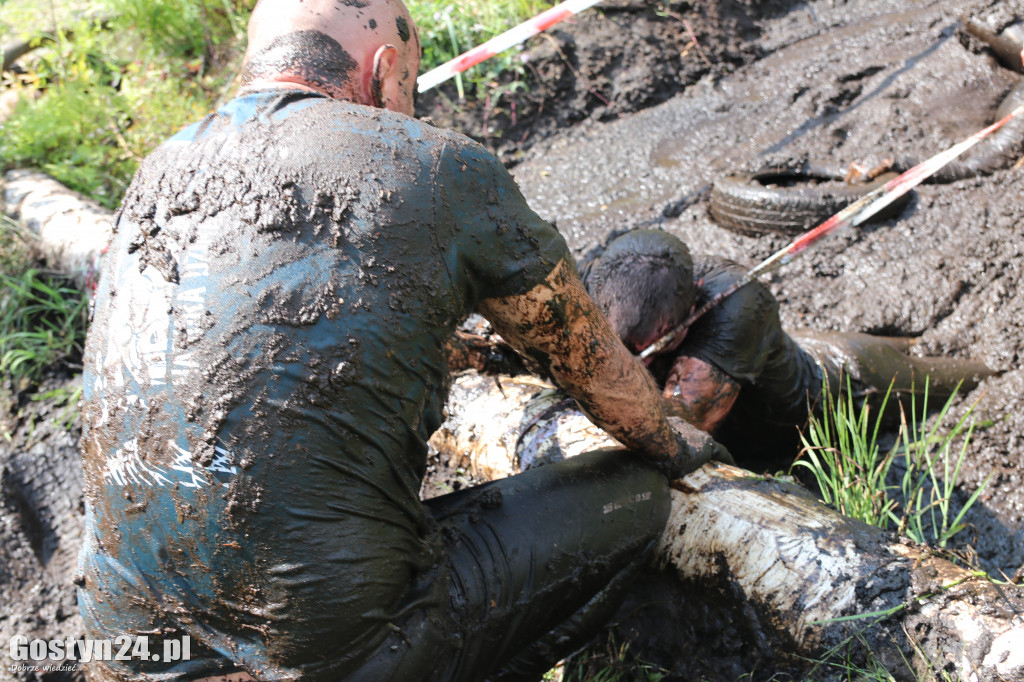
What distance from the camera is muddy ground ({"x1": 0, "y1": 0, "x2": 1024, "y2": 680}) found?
3182 millimetres

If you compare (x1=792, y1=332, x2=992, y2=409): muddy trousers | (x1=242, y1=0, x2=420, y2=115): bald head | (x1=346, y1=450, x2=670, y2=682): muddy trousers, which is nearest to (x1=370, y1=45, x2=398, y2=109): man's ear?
(x1=242, y1=0, x2=420, y2=115): bald head

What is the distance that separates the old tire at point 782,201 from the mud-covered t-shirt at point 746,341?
3.86ft

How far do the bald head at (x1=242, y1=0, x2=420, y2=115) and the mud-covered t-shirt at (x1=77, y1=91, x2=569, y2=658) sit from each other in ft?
0.43

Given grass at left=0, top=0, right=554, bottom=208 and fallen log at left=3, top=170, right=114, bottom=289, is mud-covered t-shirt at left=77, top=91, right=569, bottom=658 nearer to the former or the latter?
fallen log at left=3, top=170, right=114, bottom=289

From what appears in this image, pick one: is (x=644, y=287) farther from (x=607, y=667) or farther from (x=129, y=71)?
(x=129, y=71)

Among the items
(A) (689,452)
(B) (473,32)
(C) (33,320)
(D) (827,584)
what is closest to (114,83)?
(C) (33,320)

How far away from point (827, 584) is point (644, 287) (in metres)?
1.14

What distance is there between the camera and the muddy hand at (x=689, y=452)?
2.21 metres

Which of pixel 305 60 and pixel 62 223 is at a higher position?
pixel 305 60

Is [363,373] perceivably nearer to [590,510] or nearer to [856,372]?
[590,510]

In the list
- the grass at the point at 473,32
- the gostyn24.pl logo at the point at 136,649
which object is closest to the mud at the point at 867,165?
the grass at the point at 473,32

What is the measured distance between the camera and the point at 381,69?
180cm

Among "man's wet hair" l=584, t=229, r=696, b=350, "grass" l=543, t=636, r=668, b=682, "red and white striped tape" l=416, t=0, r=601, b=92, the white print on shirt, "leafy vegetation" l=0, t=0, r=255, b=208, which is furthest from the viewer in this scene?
A: "red and white striped tape" l=416, t=0, r=601, b=92

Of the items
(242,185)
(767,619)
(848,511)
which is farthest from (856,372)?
(242,185)
